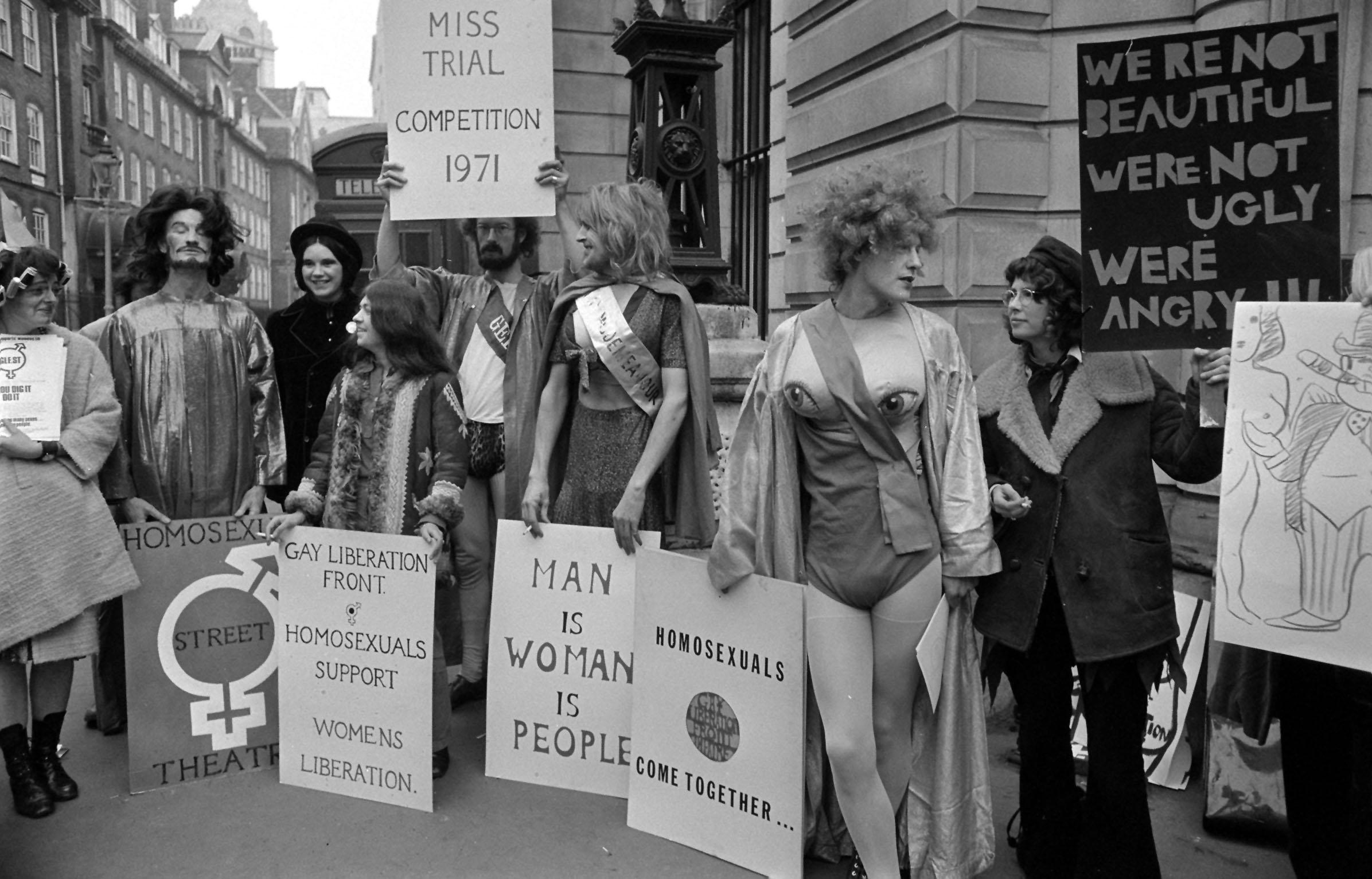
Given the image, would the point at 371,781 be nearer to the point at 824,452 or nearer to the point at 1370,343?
the point at 824,452

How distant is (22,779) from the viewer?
3932mm

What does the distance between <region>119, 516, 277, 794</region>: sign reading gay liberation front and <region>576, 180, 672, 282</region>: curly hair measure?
1754 millimetres

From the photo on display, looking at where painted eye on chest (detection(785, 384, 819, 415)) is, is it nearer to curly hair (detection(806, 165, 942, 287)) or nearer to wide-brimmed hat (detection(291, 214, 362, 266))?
curly hair (detection(806, 165, 942, 287))

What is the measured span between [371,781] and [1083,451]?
8.75 ft

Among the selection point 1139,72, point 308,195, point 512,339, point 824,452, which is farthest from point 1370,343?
point 308,195

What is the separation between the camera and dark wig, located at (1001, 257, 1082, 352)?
10.4 feet

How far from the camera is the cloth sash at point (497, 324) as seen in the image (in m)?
4.81

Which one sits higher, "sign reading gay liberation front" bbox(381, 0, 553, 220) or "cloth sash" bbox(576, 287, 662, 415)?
"sign reading gay liberation front" bbox(381, 0, 553, 220)

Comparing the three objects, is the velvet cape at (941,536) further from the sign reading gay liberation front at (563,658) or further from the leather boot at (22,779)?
the leather boot at (22,779)

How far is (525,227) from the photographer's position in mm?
4945

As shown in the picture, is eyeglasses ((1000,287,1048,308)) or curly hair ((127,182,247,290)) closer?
eyeglasses ((1000,287,1048,308))

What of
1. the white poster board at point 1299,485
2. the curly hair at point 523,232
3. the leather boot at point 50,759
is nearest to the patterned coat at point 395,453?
the curly hair at point 523,232

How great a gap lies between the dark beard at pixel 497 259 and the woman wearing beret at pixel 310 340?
0.61m

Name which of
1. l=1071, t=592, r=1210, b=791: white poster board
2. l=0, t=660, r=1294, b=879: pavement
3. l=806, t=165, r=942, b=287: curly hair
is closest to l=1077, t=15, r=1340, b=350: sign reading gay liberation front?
l=806, t=165, r=942, b=287: curly hair
